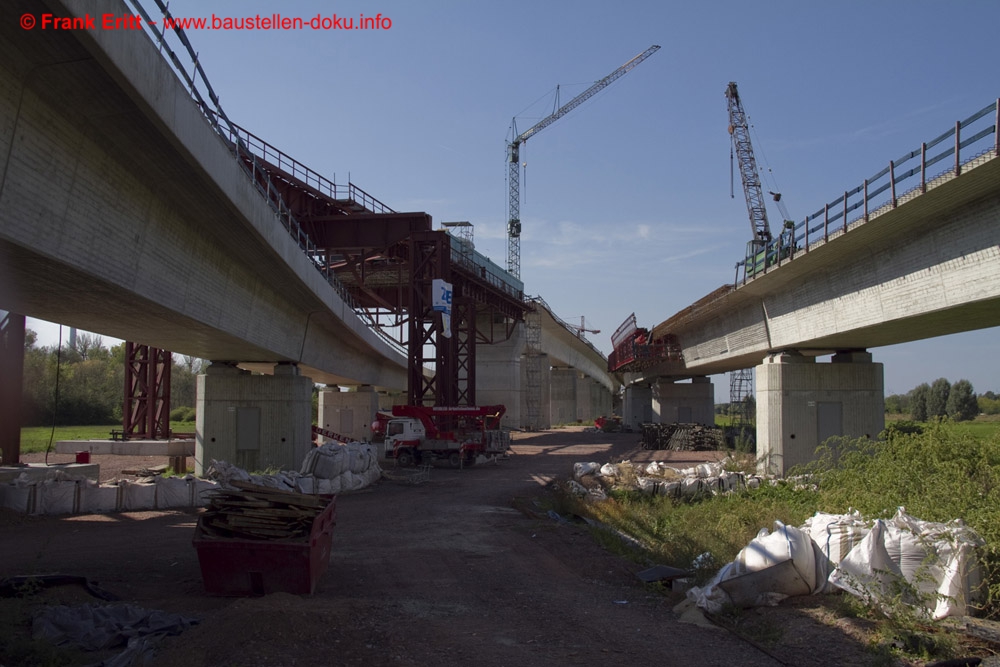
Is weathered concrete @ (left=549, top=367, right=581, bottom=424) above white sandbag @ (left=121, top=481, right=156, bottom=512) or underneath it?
above

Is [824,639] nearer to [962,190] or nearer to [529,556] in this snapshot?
[529,556]

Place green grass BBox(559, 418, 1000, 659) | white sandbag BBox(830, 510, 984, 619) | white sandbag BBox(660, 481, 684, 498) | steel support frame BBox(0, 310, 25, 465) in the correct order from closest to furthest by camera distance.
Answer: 1. white sandbag BBox(830, 510, 984, 619)
2. green grass BBox(559, 418, 1000, 659)
3. white sandbag BBox(660, 481, 684, 498)
4. steel support frame BBox(0, 310, 25, 465)

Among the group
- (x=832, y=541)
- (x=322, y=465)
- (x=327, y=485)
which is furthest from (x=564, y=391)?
(x=832, y=541)

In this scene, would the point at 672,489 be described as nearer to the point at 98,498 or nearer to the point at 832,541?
the point at 832,541

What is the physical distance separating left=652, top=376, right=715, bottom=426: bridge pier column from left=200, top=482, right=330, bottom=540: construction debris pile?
43463 millimetres

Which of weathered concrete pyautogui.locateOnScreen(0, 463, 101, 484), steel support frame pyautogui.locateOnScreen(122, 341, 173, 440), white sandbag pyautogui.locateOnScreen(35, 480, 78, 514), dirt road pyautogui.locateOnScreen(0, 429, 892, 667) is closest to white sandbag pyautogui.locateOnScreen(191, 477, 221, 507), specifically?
dirt road pyautogui.locateOnScreen(0, 429, 892, 667)

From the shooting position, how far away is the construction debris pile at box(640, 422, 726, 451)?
126 feet

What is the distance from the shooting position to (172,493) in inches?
736

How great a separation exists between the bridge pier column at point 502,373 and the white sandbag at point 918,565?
48.2 metres

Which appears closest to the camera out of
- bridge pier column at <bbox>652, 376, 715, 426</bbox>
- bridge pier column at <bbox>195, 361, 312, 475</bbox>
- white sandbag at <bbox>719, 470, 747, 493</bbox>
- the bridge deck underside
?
the bridge deck underside

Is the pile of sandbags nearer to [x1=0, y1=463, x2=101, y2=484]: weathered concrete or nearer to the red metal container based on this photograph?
the red metal container

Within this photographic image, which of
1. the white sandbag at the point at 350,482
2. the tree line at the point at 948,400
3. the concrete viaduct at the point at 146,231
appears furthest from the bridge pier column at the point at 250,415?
the tree line at the point at 948,400

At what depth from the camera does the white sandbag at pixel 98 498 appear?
17.4 meters

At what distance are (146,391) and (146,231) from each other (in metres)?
25.5
